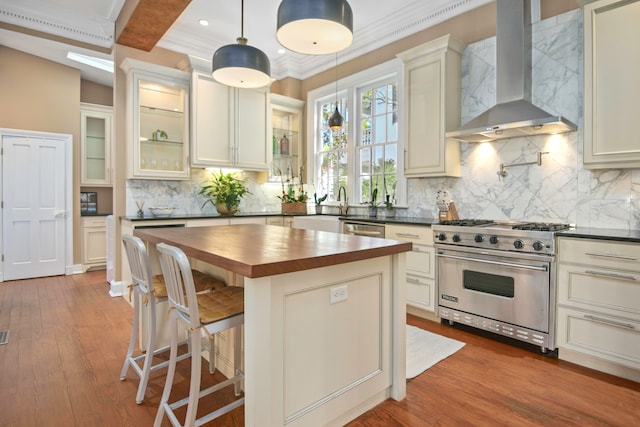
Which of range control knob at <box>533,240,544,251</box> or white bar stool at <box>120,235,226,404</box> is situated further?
range control knob at <box>533,240,544,251</box>

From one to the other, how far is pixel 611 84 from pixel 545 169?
0.84 metres

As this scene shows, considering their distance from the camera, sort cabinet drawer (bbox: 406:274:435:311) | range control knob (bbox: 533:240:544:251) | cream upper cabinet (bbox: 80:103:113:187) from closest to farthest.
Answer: range control knob (bbox: 533:240:544:251)
cabinet drawer (bbox: 406:274:435:311)
cream upper cabinet (bbox: 80:103:113:187)

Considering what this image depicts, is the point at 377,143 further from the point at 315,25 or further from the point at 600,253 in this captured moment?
the point at 315,25

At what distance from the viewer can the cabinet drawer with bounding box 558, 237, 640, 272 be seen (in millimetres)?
2291

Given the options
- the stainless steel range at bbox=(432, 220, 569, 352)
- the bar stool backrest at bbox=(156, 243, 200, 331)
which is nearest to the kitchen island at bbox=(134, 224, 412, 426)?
the bar stool backrest at bbox=(156, 243, 200, 331)

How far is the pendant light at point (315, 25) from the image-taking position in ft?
5.64

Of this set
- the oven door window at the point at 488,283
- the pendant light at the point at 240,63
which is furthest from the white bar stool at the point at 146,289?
the oven door window at the point at 488,283

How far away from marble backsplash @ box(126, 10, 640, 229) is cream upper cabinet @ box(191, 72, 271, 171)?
240 cm

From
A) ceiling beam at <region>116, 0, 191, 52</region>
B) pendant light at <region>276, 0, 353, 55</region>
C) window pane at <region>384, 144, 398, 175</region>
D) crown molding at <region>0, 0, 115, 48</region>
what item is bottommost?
window pane at <region>384, 144, 398, 175</region>

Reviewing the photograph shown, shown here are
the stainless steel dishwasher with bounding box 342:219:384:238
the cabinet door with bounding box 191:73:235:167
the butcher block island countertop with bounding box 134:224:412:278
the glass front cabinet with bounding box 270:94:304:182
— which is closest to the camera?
the butcher block island countertop with bounding box 134:224:412:278

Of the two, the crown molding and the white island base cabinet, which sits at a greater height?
the crown molding

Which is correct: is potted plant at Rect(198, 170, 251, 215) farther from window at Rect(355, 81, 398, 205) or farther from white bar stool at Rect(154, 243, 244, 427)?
white bar stool at Rect(154, 243, 244, 427)

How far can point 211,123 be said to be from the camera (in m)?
4.61

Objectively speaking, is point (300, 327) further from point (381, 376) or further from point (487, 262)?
point (487, 262)
